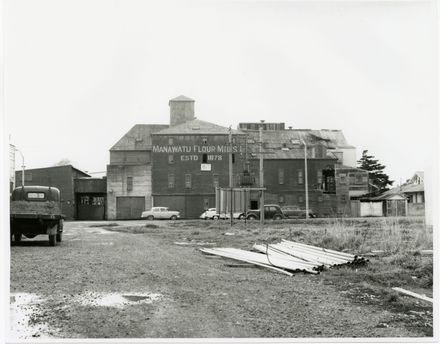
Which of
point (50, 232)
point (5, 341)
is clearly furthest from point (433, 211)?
point (50, 232)

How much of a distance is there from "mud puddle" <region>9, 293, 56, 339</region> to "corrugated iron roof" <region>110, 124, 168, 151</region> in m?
52.7

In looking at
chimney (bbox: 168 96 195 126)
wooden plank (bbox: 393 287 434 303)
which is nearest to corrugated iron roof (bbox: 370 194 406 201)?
chimney (bbox: 168 96 195 126)

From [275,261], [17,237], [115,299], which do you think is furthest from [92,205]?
[115,299]

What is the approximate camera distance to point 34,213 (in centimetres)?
1417

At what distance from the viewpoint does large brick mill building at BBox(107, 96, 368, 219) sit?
5172 centimetres

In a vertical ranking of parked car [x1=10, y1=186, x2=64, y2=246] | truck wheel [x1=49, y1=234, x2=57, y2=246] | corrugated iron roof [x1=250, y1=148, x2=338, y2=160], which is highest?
corrugated iron roof [x1=250, y1=148, x2=338, y2=160]

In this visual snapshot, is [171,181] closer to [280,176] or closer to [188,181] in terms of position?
[188,181]

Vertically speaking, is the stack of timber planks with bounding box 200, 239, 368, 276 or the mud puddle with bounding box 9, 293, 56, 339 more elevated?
the stack of timber planks with bounding box 200, 239, 368, 276

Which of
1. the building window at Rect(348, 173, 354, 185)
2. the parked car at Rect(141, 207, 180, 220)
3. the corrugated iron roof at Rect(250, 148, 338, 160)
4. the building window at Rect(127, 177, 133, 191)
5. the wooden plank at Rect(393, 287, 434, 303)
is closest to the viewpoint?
the wooden plank at Rect(393, 287, 434, 303)

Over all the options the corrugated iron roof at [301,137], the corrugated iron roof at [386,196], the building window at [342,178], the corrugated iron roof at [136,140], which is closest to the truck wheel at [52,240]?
the corrugated iron roof at [386,196]

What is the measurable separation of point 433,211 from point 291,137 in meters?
51.1

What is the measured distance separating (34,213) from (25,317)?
7.68m

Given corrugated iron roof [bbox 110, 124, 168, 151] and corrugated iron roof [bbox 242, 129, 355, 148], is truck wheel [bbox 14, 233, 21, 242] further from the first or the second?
corrugated iron roof [bbox 110, 124, 168, 151]

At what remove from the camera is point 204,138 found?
5191cm
